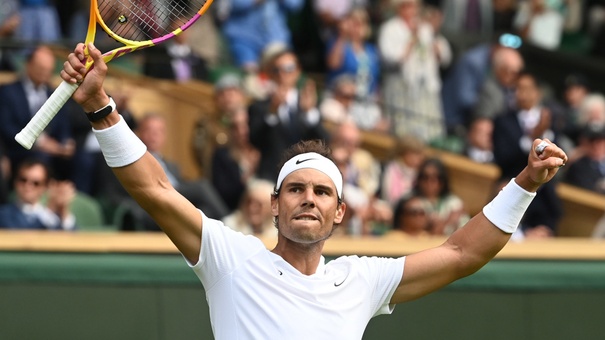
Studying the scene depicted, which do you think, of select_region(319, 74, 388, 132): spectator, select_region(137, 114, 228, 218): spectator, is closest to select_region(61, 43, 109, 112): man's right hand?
select_region(137, 114, 228, 218): spectator

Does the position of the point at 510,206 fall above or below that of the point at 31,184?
below

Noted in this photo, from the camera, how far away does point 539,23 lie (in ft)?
53.6

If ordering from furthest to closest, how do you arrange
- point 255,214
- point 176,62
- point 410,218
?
1. point 176,62
2. point 410,218
3. point 255,214

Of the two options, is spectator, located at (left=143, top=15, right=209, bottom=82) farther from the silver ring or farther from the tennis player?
the silver ring

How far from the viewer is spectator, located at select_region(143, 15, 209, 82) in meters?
13.2

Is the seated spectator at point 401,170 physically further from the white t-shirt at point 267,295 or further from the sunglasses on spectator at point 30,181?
the white t-shirt at point 267,295

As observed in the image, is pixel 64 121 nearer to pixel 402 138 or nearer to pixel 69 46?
pixel 69 46

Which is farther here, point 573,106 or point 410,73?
point 573,106

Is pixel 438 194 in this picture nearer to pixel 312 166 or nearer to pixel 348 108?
pixel 348 108

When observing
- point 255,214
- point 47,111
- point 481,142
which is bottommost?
point 47,111

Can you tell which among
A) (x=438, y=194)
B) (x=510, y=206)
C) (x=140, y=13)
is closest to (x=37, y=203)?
(x=140, y=13)

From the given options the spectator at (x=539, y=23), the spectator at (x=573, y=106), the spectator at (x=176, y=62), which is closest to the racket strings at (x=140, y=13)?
the spectator at (x=176, y=62)

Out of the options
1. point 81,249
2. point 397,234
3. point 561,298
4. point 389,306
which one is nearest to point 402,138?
point 397,234

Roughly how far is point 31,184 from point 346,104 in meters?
4.90
